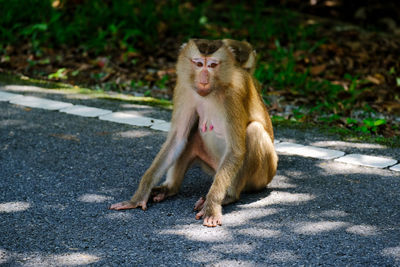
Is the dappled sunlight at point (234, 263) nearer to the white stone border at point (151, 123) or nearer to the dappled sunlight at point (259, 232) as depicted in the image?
the dappled sunlight at point (259, 232)

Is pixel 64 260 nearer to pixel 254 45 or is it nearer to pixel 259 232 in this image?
pixel 259 232

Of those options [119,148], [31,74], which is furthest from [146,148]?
[31,74]

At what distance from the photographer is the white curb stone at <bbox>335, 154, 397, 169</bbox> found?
18.5ft

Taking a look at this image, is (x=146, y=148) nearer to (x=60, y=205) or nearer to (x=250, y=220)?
(x=60, y=205)

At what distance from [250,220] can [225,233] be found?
305mm

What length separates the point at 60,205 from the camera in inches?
182

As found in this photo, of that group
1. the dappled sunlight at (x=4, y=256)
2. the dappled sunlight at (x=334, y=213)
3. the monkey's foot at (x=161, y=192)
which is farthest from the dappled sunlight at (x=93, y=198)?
the dappled sunlight at (x=334, y=213)

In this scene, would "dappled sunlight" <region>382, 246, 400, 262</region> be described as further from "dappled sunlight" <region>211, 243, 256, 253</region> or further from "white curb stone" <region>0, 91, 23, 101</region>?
"white curb stone" <region>0, 91, 23, 101</region>

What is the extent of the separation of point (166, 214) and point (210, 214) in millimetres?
364

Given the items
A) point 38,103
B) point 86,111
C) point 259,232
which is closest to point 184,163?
point 259,232

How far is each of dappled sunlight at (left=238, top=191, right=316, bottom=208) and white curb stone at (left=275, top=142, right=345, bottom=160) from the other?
40.8 inches

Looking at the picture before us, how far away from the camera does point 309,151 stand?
604 cm

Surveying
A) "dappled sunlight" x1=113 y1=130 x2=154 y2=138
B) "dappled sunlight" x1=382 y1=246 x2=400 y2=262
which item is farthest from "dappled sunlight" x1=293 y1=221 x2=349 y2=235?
"dappled sunlight" x1=113 y1=130 x2=154 y2=138

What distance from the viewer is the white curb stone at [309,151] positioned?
5.89 m
